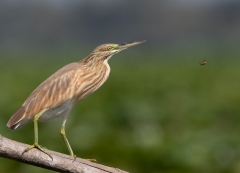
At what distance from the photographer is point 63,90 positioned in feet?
11.6

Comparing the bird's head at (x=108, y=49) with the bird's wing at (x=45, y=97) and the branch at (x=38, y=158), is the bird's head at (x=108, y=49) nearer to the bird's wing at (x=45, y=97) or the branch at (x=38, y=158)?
the bird's wing at (x=45, y=97)

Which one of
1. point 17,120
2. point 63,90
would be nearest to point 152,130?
point 63,90

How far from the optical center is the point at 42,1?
96000 mm

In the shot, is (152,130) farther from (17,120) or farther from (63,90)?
(17,120)

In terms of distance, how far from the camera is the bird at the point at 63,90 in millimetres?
3488

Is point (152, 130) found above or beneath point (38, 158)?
beneath

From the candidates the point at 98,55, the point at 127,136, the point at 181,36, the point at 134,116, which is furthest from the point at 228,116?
the point at 181,36

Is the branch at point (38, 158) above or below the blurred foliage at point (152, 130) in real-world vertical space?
above

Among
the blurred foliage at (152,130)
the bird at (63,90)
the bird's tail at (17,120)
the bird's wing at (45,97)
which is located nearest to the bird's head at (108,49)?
the bird at (63,90)

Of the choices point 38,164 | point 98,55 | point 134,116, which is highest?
point 98,55

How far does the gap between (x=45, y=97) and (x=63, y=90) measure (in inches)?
4.1

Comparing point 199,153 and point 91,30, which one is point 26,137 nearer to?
point 199,153

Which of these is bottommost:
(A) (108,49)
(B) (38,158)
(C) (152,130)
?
(C) (152,130)

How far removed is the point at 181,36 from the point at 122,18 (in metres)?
9.71
